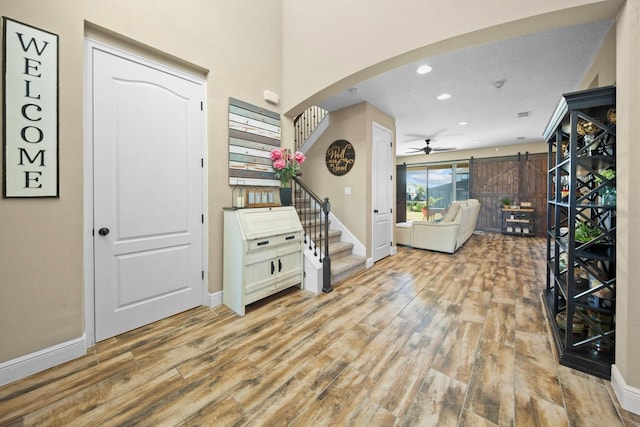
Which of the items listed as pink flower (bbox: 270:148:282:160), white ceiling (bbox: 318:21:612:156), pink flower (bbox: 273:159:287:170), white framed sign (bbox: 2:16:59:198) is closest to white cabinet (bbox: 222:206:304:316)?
pink flower (bbox: 273:159:287:170)

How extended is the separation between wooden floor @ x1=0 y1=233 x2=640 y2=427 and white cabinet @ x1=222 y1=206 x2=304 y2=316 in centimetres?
21

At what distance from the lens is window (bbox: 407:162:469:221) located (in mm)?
8430

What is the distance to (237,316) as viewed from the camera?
2.41m

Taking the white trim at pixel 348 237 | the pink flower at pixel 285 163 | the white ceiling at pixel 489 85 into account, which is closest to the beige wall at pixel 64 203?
the pink flower at pixel 285 163

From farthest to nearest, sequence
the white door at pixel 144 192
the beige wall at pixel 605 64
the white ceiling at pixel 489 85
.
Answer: the white ceiling at pixel 489 85, the beige wall at pixel 605 64, the white door at pixel 144 192

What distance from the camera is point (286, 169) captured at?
9.88 feet

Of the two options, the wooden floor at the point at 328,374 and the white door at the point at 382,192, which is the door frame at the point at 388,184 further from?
the wooden floor at the point at 328,374

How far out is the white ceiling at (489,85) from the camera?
2.60 m

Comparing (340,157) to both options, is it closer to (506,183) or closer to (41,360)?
(41,360)

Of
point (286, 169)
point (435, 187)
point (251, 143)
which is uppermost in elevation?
point (435, 187)

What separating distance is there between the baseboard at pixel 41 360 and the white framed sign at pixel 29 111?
107 cm

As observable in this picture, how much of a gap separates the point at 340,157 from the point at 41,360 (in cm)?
407

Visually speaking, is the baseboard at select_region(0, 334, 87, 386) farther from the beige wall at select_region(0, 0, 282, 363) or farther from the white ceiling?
the white ceiling

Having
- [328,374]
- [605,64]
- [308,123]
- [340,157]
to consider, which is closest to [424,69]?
[605,64]
